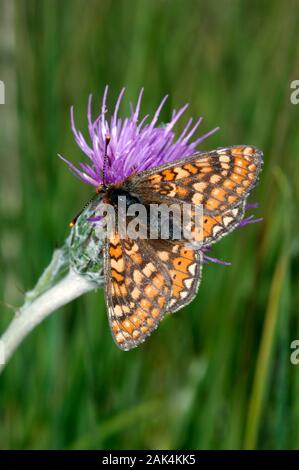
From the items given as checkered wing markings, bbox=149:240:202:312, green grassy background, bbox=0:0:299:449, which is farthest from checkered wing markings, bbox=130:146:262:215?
green grassy background, bbox=0:0:299:449

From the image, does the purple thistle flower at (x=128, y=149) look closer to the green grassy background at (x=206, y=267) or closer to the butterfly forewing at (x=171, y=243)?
the butterfly forewing at (x=171, y=243)

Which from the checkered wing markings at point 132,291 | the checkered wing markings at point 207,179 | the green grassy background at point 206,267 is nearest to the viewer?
the checkered wing markings at point 132,291

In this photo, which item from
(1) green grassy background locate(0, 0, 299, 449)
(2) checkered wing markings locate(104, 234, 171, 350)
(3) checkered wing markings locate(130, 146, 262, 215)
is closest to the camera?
(2) checkered wing markings locate(104, 234, 171, 350)

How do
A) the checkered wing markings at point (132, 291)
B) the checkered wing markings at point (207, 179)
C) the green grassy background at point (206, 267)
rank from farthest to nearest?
the green grassy background at point (206, 267) < the checkered wing markings at point (207, 179) < the checkered wing markings at point (132, 291)

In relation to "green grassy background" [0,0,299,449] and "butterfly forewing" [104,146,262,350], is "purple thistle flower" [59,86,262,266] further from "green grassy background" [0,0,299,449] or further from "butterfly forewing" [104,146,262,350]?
"green grassy background" [0,0,299,449]

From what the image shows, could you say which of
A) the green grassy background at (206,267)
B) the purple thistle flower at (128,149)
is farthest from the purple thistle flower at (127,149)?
the green grassy background at (206,267)

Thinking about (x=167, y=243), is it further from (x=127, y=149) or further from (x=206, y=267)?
(x=206, y=267)

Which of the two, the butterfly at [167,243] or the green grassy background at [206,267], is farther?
the green grassy background at [206,267]

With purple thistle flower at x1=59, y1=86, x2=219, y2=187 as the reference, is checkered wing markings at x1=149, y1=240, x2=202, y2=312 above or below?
below
